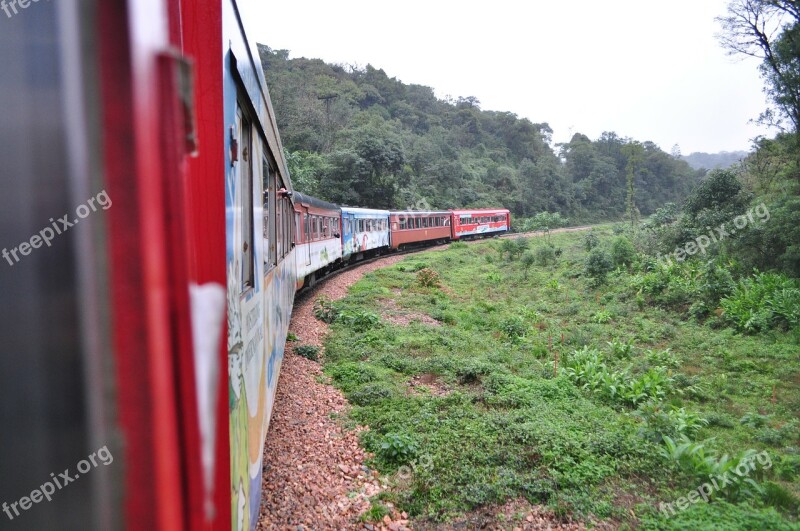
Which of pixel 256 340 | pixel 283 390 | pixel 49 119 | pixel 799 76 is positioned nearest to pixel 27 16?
pixel 49 119

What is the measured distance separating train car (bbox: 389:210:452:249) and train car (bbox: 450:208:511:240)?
0.64 meters

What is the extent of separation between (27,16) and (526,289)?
49.9ft

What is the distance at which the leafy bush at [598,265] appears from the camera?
48.8 feet

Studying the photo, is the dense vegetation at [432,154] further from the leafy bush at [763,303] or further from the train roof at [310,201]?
the leafy bush at [763,303]

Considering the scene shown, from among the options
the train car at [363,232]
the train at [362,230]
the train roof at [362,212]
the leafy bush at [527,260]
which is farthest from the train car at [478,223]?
the leafy bush at [527,260]

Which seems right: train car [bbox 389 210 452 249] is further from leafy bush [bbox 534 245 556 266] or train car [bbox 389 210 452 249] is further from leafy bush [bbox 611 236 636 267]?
leafy bush [bbox 611 236 636 267]

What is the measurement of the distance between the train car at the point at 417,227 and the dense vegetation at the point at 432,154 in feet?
17.0

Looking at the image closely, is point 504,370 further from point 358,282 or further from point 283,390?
point 358,282

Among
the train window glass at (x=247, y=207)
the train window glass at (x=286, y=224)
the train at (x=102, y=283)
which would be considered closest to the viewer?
the train at (x=102, y=283)

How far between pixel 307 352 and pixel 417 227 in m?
18.9

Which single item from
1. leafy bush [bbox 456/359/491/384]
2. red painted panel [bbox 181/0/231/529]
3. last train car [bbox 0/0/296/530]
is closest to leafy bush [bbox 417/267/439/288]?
leafy bush [bbox 456/359/491/384]

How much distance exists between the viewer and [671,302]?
39.4 ft

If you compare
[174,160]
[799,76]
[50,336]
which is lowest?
[50,336]

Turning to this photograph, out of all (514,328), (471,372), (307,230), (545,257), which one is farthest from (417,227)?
(471,372)
